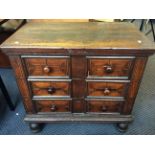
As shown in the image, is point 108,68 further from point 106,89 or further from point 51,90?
point 51,90

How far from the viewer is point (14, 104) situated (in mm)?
1415

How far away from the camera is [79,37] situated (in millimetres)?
868

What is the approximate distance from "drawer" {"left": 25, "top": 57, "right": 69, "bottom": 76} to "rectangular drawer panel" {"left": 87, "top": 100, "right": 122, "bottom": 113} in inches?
11.1

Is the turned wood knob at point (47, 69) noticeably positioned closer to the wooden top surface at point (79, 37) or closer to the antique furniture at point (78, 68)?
the antique furniture at point (78, 68)

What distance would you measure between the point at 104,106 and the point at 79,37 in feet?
1.51

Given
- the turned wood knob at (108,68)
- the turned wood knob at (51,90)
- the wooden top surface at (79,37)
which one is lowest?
the turned wood knob at (51,90)

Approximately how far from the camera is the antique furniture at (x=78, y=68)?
797 mm

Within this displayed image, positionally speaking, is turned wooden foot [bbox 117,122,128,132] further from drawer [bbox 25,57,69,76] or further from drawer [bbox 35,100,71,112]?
drawer [bbox 25,57,69,76]

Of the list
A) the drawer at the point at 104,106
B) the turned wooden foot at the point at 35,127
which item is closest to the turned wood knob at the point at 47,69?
the drawer at the point at 104,106

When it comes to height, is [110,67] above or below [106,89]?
above

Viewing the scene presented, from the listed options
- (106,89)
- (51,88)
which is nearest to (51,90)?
(51,88)
